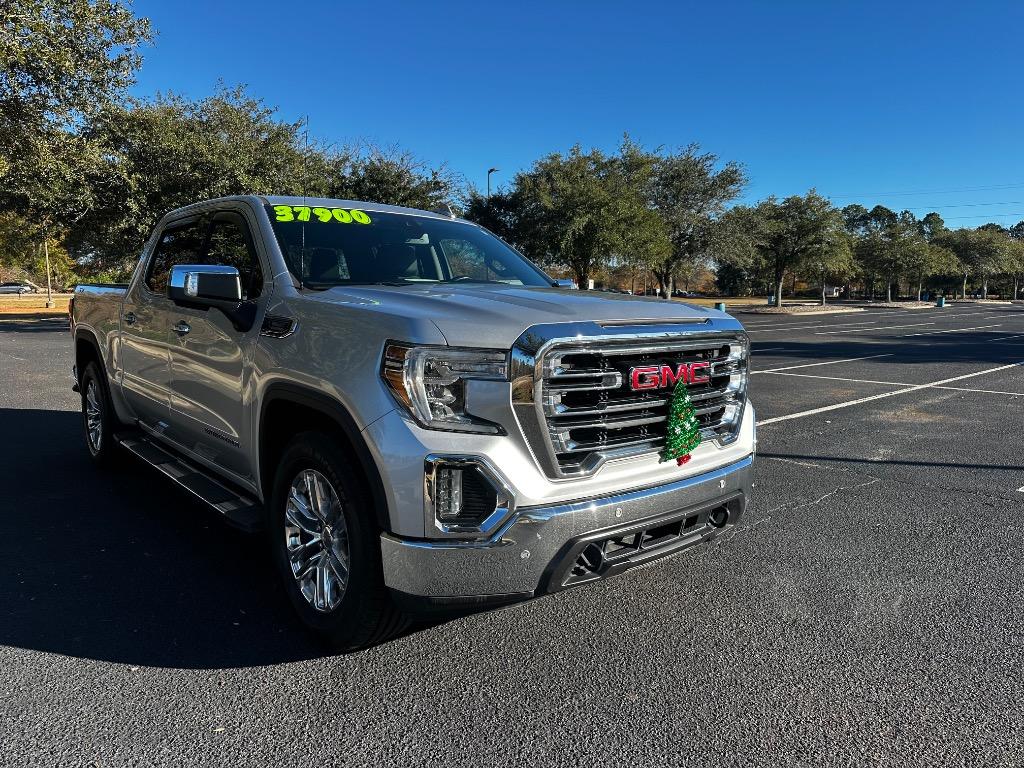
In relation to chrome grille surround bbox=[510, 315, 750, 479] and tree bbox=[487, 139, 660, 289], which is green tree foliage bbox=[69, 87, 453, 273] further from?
chrome grille surround bbox=[510, 315, 750, 479]

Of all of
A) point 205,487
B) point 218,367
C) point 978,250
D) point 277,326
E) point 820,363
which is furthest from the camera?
point 978,250

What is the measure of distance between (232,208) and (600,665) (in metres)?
3.18

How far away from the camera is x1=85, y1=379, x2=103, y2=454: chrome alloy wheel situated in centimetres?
573

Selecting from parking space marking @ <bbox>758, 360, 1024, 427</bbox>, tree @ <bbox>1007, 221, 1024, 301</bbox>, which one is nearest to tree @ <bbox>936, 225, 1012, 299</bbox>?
tree @ <bbox>1007, 221, 1024, 301</bbox>

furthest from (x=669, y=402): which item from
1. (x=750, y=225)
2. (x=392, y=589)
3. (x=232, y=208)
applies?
(x=750, y=225)

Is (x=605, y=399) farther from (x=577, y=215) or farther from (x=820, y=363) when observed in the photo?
(x=577, y=215)

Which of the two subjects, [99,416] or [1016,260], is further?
[1016,260]

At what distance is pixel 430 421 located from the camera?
97.5 inches

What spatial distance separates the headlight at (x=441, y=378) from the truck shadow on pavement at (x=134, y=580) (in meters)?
1.25

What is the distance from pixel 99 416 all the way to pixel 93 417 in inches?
11.2

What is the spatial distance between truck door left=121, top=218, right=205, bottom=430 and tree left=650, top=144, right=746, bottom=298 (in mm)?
39964

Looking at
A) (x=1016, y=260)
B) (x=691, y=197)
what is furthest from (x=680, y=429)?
(x=1016, y=260)

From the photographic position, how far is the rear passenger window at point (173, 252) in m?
4.48

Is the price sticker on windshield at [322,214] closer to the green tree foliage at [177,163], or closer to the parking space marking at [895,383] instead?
the parking space marking at [895,383]
